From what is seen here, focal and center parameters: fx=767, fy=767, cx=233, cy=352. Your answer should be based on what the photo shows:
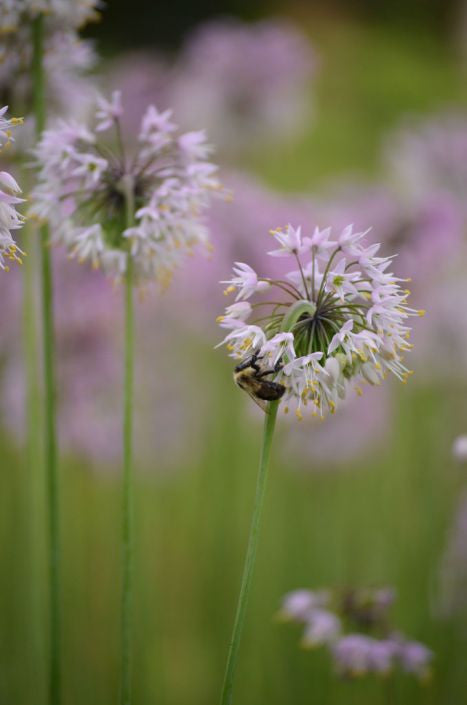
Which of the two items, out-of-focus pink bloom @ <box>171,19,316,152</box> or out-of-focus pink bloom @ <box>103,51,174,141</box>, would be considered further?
out-of-focus pink bloom @ <box>171,19,316,152</box>

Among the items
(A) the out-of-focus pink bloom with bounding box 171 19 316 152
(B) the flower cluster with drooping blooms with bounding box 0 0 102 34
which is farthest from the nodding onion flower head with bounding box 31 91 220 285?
(A) the out-of-focus pink bloom with bounding box 171 19 316 152

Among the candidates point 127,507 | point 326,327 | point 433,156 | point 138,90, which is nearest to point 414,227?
point 433,156

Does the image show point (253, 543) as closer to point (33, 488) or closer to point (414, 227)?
point (33, 488)

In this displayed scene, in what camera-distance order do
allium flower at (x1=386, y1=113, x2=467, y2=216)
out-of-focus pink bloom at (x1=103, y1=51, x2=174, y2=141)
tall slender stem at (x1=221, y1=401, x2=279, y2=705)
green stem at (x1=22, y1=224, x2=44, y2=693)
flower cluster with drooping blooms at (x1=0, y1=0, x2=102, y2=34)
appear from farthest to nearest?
allium flower at (x1=386, y1=113, x2=467, y2=216), out-of-focus pink bloom at (x1=103, y1=51, x2=174, y2=141), green stem at (x1=22, y1=224, x2=44, y2=693), flower cluster with drooping blooms at (x1=0, y1=0, x2=102, y2=34), tall slender stem at (x1=221, y1=401, x2=279, y2=705)

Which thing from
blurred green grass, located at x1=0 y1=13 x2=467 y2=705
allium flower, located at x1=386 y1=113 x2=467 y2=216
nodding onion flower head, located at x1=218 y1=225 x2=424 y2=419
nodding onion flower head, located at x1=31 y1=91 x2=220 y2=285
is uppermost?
allium flower, located at x1=386 y1=113 x2=467 y2=216

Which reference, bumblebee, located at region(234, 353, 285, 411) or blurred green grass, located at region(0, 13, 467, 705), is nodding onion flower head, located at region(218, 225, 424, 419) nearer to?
bumblebee, located at region(234, 353, 285, 411)

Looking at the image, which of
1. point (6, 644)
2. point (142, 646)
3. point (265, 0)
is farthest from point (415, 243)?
point (265, 0)
